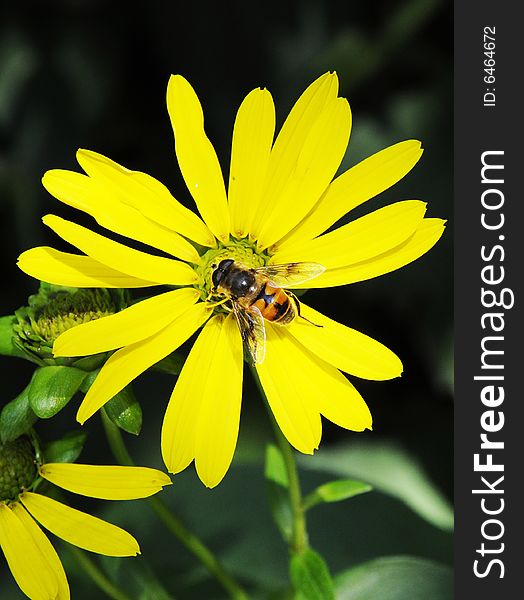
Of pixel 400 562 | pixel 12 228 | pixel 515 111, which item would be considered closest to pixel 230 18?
pixel 12 228

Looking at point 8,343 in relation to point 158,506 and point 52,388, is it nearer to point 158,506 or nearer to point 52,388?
point 52,388

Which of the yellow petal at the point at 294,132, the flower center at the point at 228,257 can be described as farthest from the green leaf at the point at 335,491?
the yellow petal at the point at 294,132

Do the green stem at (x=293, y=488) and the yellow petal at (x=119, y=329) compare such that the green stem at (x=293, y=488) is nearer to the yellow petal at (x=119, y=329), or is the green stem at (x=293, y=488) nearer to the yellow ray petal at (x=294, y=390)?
the yellow ray petal at (x=294, y=390)

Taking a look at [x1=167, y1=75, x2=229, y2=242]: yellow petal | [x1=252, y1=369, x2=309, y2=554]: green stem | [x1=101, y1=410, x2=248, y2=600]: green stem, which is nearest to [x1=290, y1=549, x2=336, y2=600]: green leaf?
[x1=252, y1=369, x2=309, y2=554]: green stem

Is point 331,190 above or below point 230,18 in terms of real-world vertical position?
below

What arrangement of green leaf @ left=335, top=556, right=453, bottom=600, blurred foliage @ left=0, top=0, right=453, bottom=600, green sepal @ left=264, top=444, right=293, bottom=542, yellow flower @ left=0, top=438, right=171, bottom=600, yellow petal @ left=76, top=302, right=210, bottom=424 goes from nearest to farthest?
yellow petal @ left=76, top=302, right=210, bottom=424, yellow flower @ left=0, top=438, right=171, bottom=600, green sepal @ left=264, top=444, right=293, bottom=542, green leaf @ left=335, top=556, right=453, bottom=600, blurred foliage @ left=0, top=0, right=453, bottom=600

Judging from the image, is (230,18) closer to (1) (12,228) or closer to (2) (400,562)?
(1) (12,228)

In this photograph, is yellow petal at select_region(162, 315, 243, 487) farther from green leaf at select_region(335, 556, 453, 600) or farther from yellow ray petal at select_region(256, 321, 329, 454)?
green leaf at select_region(335, 556, 453, 600)
